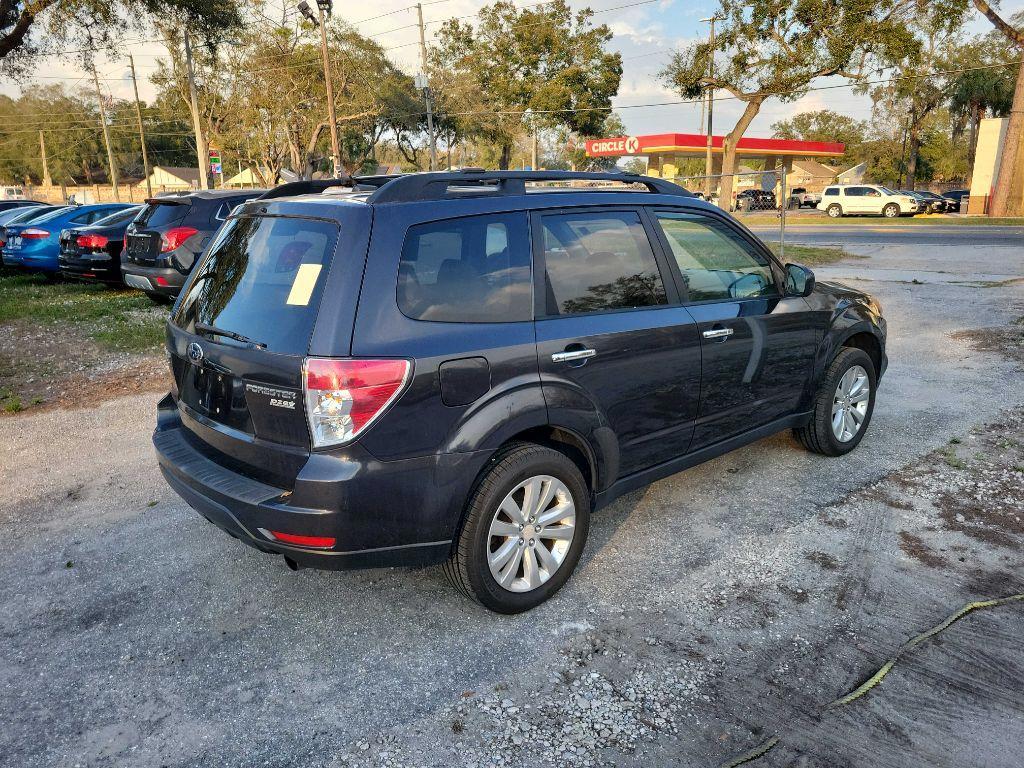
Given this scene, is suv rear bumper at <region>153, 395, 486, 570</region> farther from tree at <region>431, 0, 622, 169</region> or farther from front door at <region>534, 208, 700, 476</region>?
tree at <region>431, 0, 622, 169</region>

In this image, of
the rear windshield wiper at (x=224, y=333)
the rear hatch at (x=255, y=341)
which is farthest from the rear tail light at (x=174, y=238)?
the rear windshield wiper at (x=224, y=333)

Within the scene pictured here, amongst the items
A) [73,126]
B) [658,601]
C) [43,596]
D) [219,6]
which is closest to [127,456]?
[43,596]

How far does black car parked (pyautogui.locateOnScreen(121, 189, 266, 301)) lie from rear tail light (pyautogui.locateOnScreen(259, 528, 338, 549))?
298 inches

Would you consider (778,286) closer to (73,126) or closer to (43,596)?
(43,596)

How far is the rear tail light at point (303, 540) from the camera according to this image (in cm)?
277

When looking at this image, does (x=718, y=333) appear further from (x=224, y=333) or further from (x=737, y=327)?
(x=224, y=333)

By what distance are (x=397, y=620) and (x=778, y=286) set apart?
113 inches

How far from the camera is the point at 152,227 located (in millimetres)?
9984

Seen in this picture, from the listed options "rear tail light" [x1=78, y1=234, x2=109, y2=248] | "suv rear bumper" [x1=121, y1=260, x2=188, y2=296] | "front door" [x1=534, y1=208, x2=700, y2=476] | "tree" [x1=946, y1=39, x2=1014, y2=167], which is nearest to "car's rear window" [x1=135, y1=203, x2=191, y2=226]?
"suv rear bumper" [x1=121, y1=260, x2=188, y2=296]

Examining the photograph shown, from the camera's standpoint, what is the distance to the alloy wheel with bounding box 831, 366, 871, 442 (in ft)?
16.1

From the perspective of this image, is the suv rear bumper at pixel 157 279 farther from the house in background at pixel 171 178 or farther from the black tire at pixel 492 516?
the house in background at pixel 171 178

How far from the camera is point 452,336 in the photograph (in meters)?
2.90

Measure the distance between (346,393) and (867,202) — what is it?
41.9 metres

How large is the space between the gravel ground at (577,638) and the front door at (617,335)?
2.23 ft
